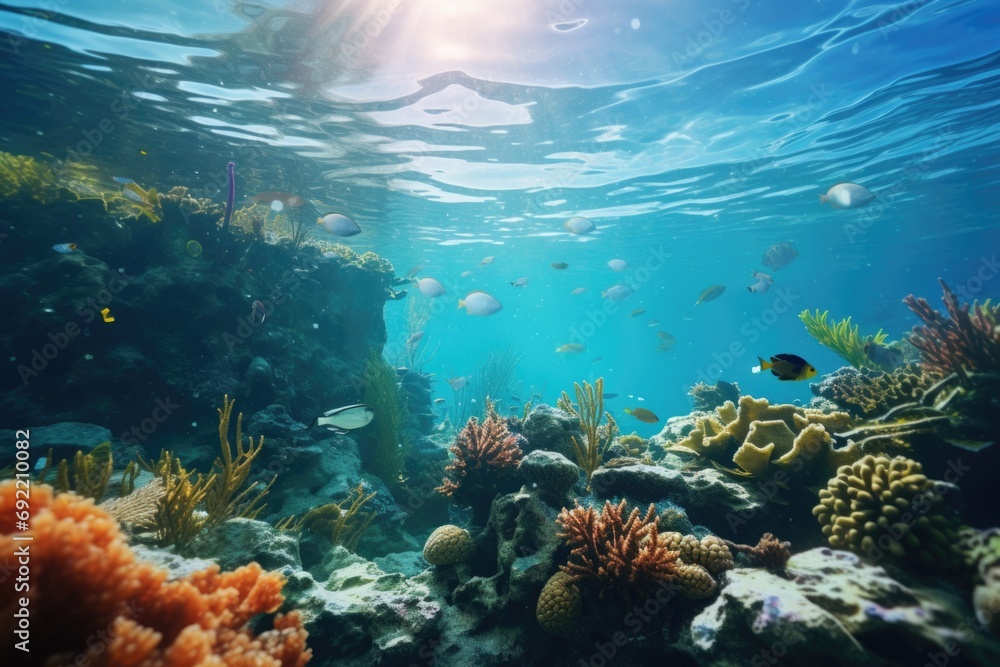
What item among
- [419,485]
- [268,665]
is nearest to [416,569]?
[419,485]

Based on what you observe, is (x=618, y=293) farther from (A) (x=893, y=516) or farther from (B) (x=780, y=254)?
(A) (x=893, y=516)

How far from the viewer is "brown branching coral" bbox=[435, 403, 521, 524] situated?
516 cm

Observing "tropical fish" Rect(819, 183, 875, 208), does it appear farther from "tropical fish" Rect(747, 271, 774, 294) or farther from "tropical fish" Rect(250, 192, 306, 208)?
"tropical fish" Rect(250, 192, 306, 208)

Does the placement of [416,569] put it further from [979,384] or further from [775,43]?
[775,43]

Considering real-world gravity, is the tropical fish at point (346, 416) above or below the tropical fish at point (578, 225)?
below

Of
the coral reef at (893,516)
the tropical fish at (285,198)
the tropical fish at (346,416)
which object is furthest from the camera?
the tropical fish at (285,198)

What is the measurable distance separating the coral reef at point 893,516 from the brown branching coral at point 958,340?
5.86 ft

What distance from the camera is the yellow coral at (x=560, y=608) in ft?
10.7

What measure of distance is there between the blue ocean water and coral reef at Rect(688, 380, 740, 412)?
471cm

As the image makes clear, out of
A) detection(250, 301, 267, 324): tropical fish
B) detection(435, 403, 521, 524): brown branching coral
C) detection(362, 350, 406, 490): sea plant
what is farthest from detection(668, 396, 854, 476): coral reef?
detection(250, 301, 267, 324): tropical fish

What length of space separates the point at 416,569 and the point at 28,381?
7.03 m

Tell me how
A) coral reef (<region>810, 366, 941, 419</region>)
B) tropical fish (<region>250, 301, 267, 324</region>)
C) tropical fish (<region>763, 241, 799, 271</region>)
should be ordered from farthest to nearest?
tropical fish (<region>763, 241, 799, 271</region>), tropical fish (<region>250, 301, 267, 324</region>), coral reef (<region>810, 366, 941, 419</region>)

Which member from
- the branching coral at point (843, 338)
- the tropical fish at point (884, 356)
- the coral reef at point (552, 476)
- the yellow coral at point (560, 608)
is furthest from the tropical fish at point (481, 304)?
the tropical fish at point (884, 356)

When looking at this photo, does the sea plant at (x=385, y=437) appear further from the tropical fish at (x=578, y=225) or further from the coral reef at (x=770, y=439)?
the tropical fish at (x=578, y=225)
